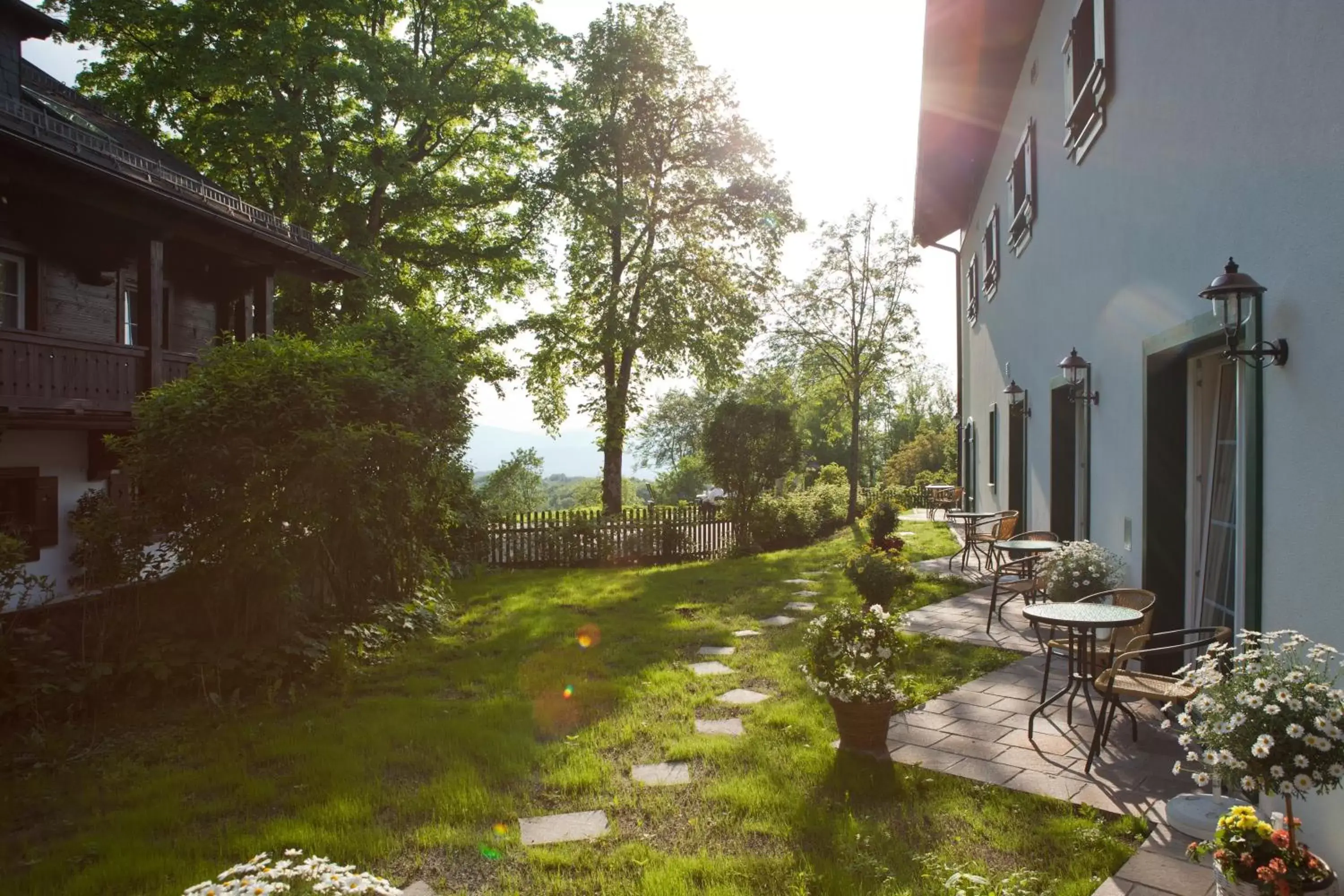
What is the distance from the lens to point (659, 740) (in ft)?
15.5

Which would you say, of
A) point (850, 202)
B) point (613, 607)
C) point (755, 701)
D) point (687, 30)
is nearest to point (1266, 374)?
point (755, 701)

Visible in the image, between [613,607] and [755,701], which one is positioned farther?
[613,607]

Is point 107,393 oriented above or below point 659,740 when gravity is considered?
above

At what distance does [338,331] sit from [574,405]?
8.94 metres

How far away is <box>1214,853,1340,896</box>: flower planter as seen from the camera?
90.7 inches

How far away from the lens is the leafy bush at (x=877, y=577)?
25.5ft

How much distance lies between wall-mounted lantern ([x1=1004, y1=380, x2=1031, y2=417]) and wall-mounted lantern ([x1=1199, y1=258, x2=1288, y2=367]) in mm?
6009

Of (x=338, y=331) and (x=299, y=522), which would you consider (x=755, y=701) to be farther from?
(x=338, y=331)

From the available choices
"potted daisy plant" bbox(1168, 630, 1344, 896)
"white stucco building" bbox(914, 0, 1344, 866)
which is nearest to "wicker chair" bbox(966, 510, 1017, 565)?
"white stucco building" bbox(914, 0, 1344, 866)

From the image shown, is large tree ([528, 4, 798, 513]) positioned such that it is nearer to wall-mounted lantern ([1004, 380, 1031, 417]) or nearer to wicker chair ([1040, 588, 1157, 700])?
wall-mounted lantern ([1004, 380, 1031, 417])

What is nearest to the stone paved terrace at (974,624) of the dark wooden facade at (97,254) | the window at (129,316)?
the dark wooden facade at (97,254)

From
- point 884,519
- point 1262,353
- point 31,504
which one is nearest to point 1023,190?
point 884,519

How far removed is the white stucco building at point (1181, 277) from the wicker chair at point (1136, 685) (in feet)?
0.90

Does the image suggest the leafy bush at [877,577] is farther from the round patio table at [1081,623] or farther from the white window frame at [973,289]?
the white window frame at [973,289]
